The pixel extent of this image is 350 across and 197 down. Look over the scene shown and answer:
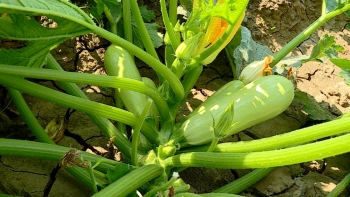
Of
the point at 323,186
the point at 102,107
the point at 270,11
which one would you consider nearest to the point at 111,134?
the point at 102,107

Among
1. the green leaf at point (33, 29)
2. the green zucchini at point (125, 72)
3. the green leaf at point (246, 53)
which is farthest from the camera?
the green leaf at point (246, 53)

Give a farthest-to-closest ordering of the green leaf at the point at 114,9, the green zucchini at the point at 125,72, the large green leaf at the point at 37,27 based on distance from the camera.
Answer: the green leaf at the point at 114,9
the green zucchini at the point at 125,72
the large green leaf at the point at 37,27

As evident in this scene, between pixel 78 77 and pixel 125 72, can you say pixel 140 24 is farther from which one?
pixel 78 77

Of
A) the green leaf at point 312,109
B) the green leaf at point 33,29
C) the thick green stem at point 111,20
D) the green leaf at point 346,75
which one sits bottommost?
the green leaf at point 312,109

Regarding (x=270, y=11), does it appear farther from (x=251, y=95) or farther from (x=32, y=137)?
(x=32, y=137)

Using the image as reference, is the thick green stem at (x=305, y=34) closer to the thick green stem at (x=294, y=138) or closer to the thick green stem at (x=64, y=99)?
the thick green stem at (x=294, y=138)

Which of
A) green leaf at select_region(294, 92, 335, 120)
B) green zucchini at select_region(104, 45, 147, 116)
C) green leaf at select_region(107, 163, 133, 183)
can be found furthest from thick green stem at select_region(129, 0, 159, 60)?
green leaf at select_region(294, 92, 335, 120)

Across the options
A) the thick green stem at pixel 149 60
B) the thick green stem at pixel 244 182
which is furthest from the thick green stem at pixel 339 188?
the thick green stem at pixel 149 60
